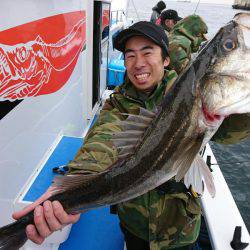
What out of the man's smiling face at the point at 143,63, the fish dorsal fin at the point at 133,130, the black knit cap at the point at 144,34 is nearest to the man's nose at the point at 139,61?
the man's smiling face at the point at 143,63

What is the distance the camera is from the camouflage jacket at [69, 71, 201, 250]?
2707 mm

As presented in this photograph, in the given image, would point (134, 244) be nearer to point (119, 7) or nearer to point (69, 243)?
point (69, 243)

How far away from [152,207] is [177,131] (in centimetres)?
97

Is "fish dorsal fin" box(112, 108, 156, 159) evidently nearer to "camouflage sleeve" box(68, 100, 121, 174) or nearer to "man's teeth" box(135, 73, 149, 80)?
"camouflage sleeve" box(68, 100, 121, 174)

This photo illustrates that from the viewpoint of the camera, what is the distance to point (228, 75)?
75.2 inches

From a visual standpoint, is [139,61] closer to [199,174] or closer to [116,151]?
[116,151]

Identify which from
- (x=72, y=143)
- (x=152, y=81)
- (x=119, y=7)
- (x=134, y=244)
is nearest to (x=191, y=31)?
(x=72, y=143)

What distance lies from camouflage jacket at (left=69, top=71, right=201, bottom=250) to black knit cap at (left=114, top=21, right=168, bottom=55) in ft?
1.23

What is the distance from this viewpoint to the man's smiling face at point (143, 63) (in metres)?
2.92

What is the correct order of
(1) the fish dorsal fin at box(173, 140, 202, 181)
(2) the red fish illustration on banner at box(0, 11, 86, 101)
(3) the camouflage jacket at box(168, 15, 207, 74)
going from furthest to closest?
(3) the camouflage jacket at box(168, 15, 207, 74) < (2) the red fish illustration on banner at box(0, 11, 86, 101) < (1) the fish dorsal fin at box(173, 140, 202, 181)

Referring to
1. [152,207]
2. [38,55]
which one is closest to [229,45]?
[152,207]

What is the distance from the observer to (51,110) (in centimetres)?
434

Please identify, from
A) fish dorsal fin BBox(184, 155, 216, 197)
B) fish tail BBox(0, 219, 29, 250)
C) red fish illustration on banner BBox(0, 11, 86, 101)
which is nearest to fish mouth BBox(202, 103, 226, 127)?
fish dorsal fin BBox(184, 155, 216, 197)

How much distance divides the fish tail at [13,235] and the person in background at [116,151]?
0.61 metres
